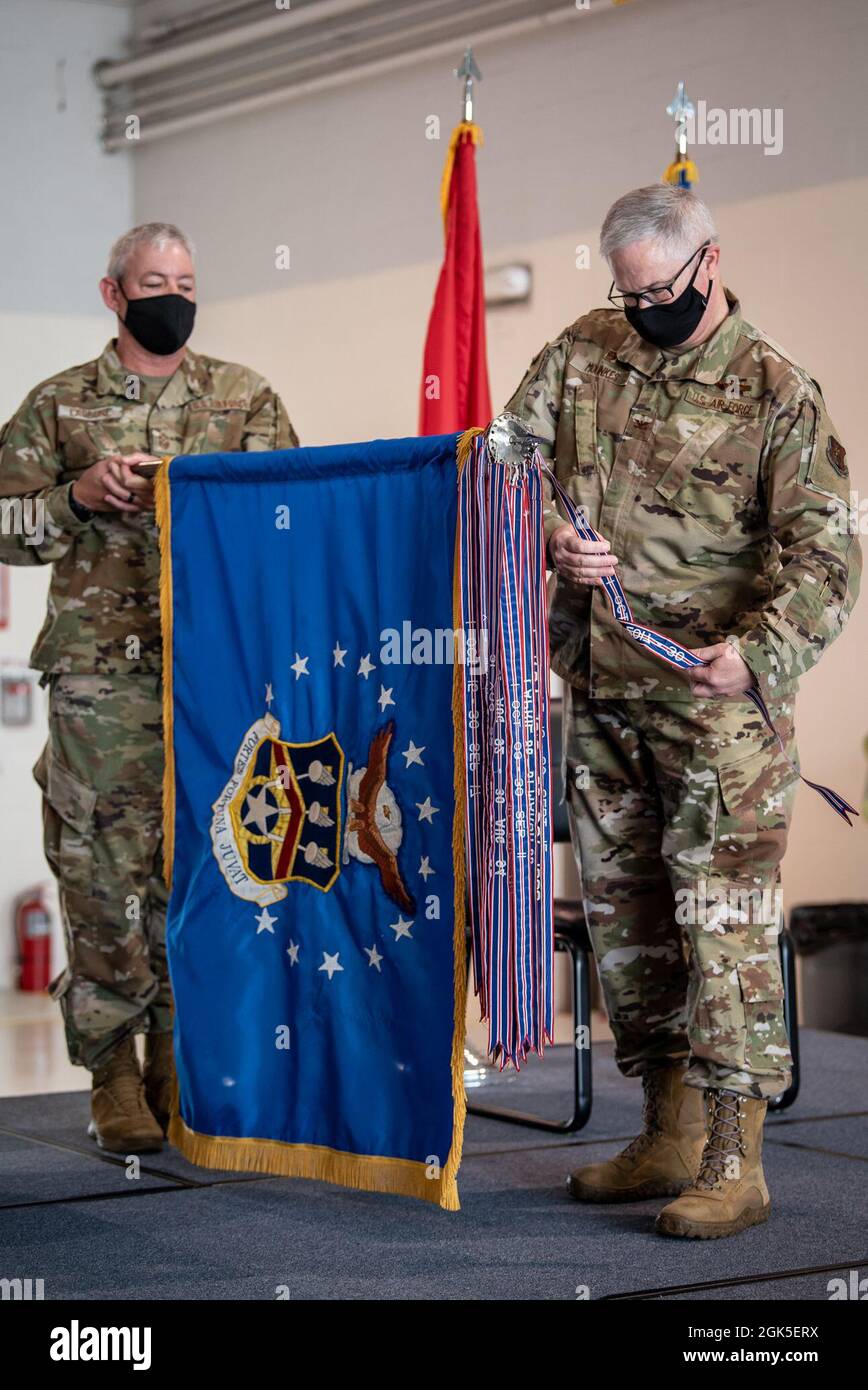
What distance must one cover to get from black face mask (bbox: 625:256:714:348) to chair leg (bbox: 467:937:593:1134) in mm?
Result: 1234

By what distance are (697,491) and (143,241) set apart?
1195mm

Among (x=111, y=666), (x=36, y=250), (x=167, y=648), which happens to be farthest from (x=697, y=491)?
(x=36, y=250)

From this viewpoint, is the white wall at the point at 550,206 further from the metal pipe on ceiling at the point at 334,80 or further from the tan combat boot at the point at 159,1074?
the tan combat boot at the point at 159,1074

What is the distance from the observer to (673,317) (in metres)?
2.60

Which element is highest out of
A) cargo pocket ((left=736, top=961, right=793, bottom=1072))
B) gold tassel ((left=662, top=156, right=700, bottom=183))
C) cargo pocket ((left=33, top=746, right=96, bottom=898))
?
gold tassel ((left=662, top=156, right=700, bottom=183))

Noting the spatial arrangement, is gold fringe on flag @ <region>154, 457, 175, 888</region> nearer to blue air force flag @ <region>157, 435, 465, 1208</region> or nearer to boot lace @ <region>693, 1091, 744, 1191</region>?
blue air force flag @ <region>157, 435, 465, 1208</region>

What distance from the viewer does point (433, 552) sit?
102 inches

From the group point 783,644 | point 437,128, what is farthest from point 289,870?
point 437,128

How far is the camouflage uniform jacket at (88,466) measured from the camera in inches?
126

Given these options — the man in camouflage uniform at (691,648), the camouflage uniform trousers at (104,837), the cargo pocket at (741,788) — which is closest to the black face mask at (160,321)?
the camouflage uniform trousers at (104,837)

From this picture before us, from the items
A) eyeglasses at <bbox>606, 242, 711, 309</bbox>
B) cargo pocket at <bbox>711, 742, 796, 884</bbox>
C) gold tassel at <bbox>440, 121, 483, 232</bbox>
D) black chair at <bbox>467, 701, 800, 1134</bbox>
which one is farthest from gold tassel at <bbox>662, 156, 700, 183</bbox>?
cargo pocket at <bbox>711, 742, 796, 884</bbox>

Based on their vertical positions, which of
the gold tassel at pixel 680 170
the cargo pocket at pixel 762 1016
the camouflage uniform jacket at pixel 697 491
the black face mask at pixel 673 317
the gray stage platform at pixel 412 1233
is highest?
the gold tassel at pixel 680 170

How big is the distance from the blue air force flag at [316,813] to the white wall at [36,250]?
11.9 ft

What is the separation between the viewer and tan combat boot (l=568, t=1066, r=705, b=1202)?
2.77m
